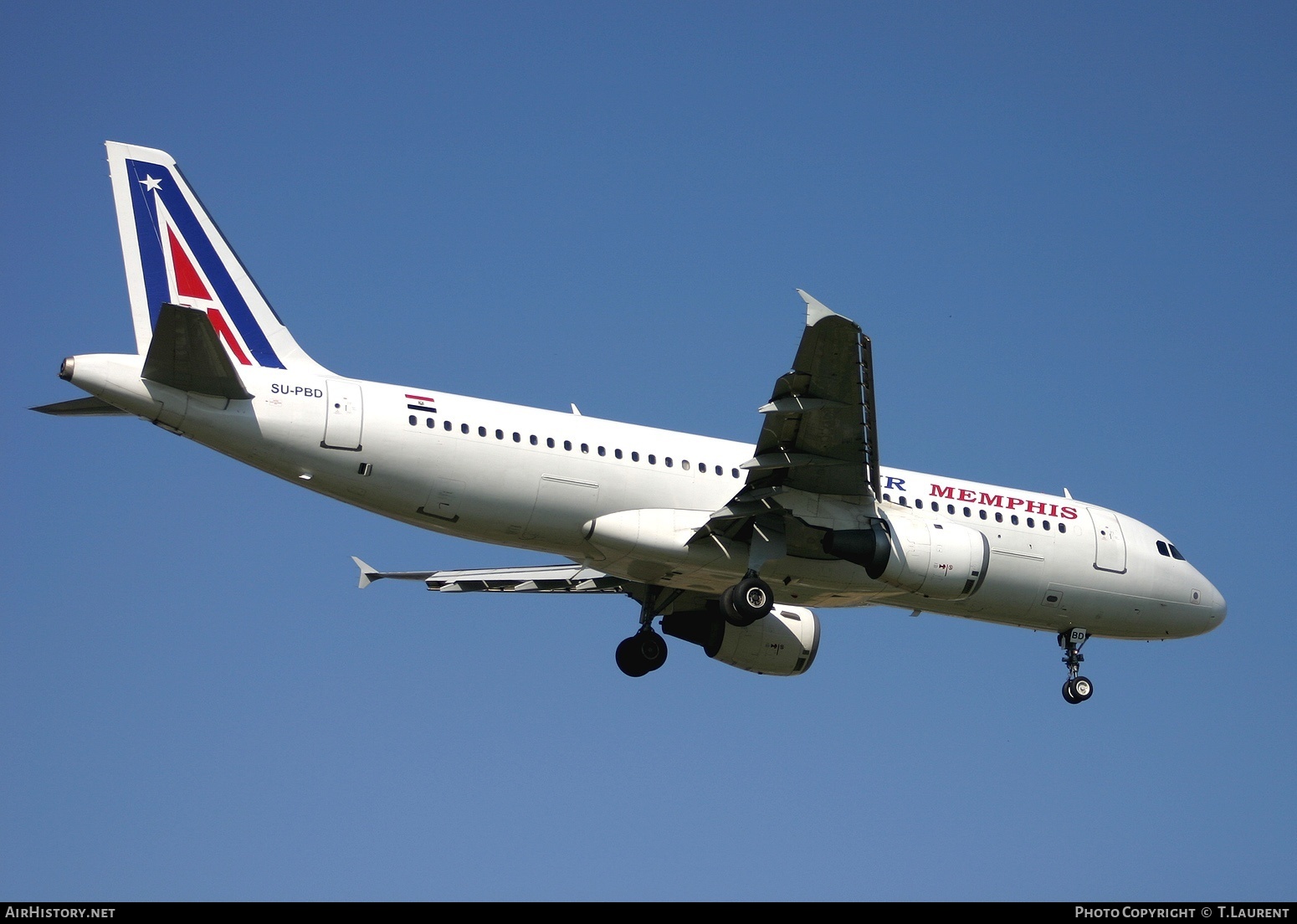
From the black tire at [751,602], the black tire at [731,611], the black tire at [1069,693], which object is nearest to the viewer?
the black tire at [751,602]

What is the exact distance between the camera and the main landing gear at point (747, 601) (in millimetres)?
25891

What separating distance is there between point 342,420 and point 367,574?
22.9 ft

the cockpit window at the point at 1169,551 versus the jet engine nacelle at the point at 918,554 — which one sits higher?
the cockpit window at the point at 1169,551

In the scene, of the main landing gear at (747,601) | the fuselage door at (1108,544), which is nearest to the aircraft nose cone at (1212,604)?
the fuselage door at (1108,544)

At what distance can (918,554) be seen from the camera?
26.2 m

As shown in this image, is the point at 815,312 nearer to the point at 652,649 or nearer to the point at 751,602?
the point at 751,602

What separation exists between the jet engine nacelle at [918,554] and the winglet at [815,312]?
195 inches

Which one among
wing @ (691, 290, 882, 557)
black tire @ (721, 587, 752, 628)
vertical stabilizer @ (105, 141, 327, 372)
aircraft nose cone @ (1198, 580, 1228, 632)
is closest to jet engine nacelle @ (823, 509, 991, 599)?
wing @ (691, 290, 882, 557)

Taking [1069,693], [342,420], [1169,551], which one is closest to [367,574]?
[342,420]

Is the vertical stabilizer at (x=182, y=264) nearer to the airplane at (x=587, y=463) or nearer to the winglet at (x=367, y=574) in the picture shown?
the airplane at (x=587, y=463)

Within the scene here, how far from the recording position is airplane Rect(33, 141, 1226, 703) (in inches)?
919

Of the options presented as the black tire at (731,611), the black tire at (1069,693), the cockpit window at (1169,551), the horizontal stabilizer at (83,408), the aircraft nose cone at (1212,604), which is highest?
the cockpit window at (1169,551)

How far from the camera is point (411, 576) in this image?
103 ft
